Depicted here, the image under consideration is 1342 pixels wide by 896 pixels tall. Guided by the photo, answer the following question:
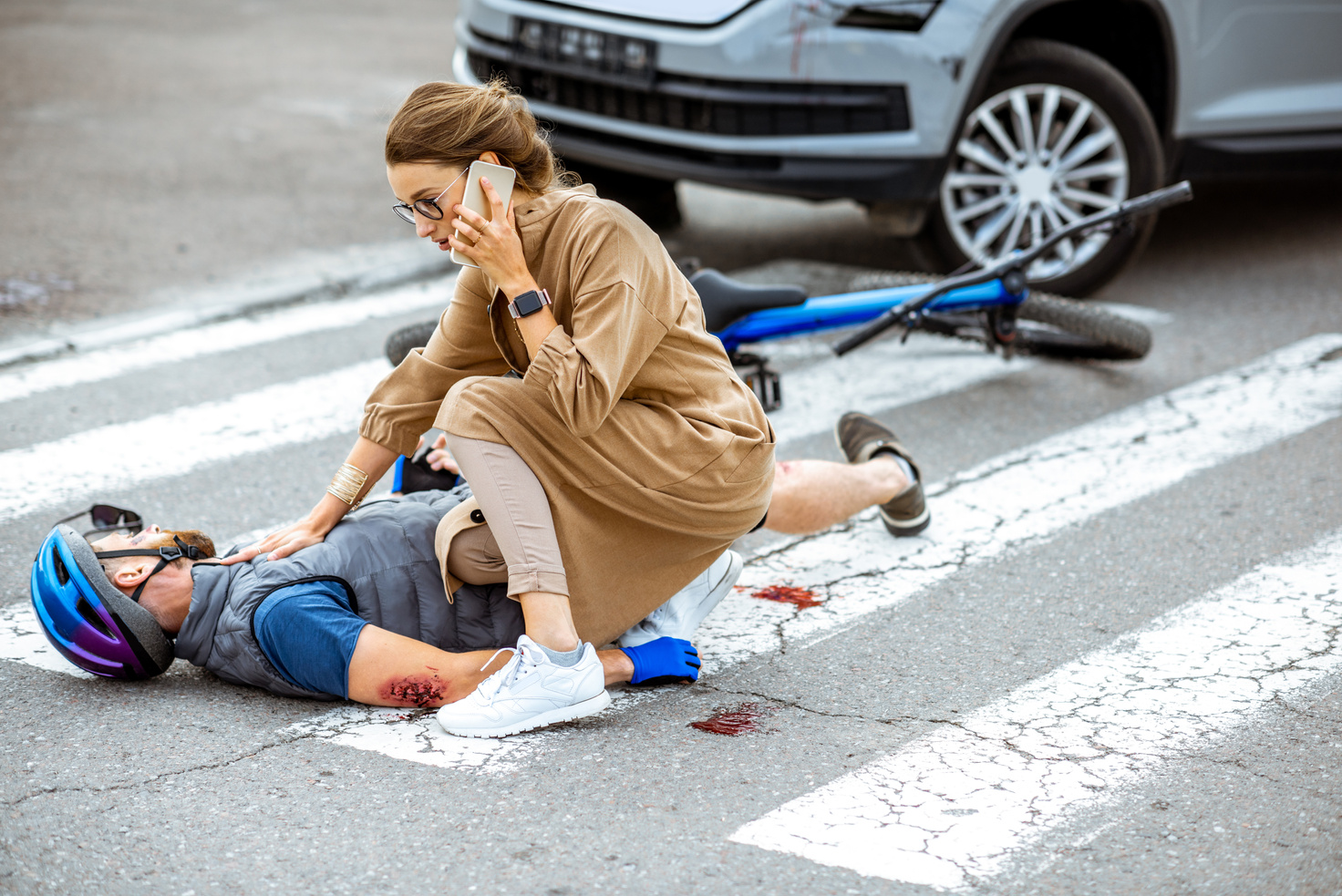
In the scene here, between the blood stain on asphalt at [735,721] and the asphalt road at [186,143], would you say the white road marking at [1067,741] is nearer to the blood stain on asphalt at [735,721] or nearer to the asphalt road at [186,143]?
the blood stain on asphalt at [735,721]

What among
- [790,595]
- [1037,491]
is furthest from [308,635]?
[1037,491]

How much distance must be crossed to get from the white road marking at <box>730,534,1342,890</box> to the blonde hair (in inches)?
57.0

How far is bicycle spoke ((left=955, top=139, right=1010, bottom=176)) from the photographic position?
19.2ft

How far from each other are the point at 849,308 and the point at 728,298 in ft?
1.72

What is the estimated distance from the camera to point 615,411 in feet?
9.95

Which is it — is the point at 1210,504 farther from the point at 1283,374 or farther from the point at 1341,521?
the point at 1283,374

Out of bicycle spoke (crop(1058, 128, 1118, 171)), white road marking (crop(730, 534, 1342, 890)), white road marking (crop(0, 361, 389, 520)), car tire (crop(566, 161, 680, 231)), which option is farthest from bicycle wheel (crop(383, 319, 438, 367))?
bicycle spoke (crop(1058, 128, 1118, 171))

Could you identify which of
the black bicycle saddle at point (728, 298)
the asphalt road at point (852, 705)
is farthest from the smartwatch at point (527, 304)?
the black bicycle saddle at point (728, 298)

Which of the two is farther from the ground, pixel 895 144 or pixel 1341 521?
pixel 895 144

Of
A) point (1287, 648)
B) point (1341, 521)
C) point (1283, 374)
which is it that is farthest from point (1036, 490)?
point (1283, 374)

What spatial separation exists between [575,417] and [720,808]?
838 mm

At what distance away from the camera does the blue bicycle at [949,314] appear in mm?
4648

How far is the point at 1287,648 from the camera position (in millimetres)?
3443

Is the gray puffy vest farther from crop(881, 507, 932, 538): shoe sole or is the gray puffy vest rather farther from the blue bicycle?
crop(881, 507, 932, 538): shoe sole
